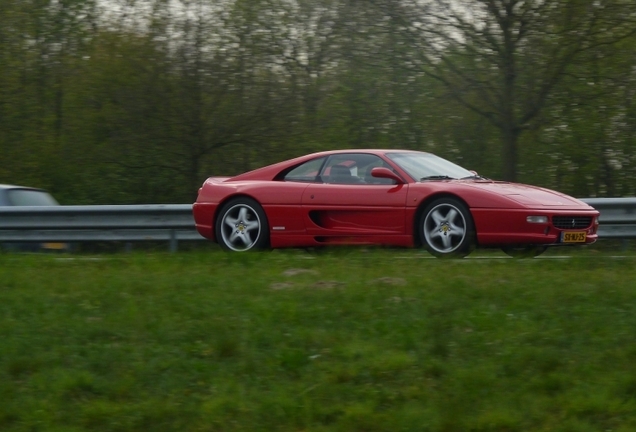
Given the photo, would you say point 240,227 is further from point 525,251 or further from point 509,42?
point 509,42

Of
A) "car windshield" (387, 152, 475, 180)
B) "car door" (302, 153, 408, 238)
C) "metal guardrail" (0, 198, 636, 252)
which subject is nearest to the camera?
"car door" (302, 153, 408, 238)

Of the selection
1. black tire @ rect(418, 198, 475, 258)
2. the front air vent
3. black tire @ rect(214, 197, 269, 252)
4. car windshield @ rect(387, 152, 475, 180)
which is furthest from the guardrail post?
the front air vent

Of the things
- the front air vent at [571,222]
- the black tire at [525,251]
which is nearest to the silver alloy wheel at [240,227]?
the black tire at [525,251]

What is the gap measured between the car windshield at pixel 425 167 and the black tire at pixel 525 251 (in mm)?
956

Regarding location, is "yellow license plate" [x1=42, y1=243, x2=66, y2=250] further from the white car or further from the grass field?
the grass field

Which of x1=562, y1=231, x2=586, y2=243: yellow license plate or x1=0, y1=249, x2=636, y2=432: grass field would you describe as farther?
x1=562, y1=231, x2=586, y2=243: yellow license plate

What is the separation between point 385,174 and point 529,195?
1479 millimetres

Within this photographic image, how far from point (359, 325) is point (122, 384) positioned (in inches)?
62.9

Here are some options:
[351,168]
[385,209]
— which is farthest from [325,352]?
[351,168]

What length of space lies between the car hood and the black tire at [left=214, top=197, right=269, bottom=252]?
2381mm

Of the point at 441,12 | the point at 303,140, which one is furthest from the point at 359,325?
the point at 303,140

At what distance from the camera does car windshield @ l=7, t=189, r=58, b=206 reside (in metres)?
13.9

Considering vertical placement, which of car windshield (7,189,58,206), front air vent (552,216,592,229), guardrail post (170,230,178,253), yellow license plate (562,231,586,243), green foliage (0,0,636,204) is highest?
green foliage (0,0,636,204)

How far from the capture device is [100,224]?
12359mm
